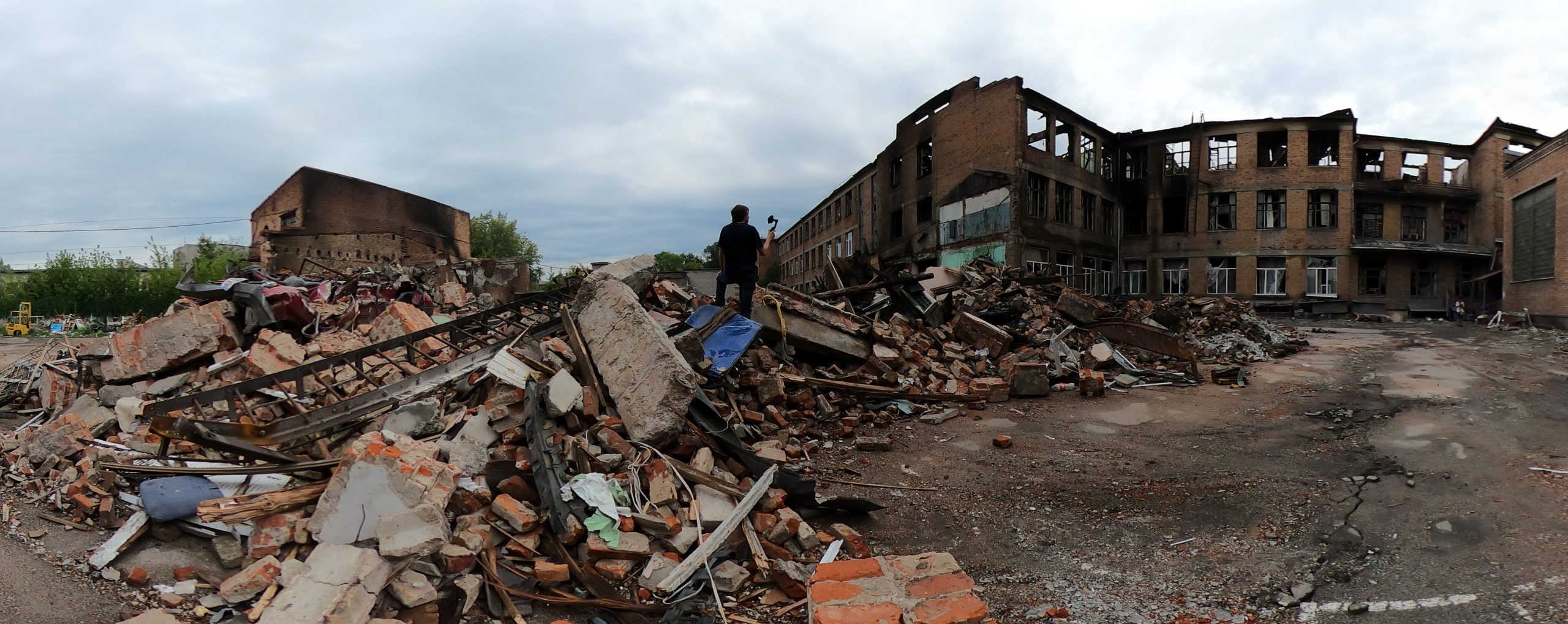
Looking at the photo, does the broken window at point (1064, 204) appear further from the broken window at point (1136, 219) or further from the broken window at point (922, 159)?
the broken window at point (922, 159)

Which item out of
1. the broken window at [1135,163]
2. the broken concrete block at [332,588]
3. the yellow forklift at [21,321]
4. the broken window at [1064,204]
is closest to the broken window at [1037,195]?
the broken window at [1064,204]

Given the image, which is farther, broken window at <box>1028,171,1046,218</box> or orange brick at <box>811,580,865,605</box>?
broken window at <box>1028,171,1046,218</box>

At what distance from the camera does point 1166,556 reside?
3.75 meters

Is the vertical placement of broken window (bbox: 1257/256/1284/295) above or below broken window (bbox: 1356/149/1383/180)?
below

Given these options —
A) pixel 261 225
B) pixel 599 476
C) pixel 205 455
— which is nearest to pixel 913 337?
pixel 599 476

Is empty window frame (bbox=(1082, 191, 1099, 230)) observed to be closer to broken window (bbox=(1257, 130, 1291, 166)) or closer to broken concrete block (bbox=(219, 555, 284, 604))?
broken window (bbox=(1257, 130, 1291, 166))

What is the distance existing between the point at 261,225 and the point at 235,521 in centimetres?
2390

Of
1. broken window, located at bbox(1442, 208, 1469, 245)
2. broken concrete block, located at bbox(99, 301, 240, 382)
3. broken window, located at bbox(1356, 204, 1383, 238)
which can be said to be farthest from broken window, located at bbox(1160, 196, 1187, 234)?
broken concrete block, located at bbox(99, 301, 240, 382)

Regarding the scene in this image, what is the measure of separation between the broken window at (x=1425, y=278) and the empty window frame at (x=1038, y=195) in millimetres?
17375

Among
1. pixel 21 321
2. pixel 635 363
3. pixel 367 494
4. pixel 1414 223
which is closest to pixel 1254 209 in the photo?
pixel 1414 223

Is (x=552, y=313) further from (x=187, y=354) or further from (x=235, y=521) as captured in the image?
(x=235, y=521)

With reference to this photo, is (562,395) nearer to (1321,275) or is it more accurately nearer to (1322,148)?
(1321,275)

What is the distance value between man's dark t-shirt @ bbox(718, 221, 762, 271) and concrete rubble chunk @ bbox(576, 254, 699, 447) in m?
1.70

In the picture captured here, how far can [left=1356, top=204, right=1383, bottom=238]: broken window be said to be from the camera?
87.4ft
